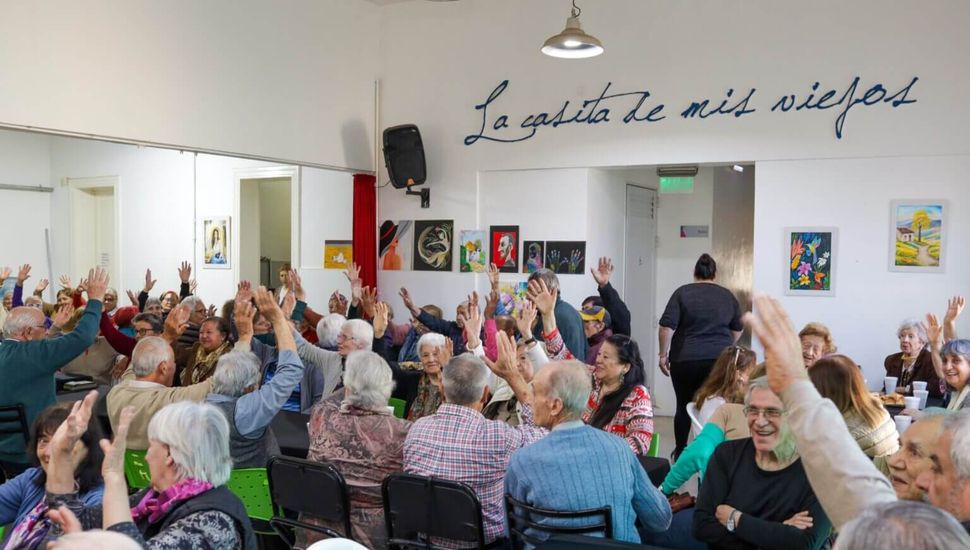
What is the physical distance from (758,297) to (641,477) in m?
1.26

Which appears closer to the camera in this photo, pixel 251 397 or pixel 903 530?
pixel 903 530

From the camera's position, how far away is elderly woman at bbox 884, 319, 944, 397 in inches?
217

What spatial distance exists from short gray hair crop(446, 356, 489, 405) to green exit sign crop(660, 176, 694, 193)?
17.0ft

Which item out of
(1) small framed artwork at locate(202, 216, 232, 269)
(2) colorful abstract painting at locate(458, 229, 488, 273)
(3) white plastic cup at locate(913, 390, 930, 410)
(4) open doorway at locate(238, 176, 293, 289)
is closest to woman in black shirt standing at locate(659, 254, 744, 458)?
(3) white plastic cup at locate(913, 390, 930, 410)

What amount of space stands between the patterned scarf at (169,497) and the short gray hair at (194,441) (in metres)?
0.03

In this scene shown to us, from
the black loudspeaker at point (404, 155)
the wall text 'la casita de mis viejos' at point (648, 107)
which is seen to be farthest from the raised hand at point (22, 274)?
the wall text 'la casita de mis viejos' at point (648, 107)

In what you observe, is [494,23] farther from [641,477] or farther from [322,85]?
[641,477]

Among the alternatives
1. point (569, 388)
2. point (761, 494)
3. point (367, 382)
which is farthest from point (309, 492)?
point (761, 494)

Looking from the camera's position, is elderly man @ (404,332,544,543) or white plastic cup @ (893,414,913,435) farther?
white plastic cup @ (893,414,913,435)

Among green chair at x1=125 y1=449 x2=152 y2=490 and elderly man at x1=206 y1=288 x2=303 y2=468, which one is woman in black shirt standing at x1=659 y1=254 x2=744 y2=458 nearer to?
elderly man at x1=206 y1=288 x2=303 y2=468

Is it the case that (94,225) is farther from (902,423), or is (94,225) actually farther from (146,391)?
(902,423)

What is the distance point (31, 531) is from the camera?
259 centimetres

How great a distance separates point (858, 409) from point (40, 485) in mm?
2987

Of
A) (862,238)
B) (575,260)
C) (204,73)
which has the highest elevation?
(204,73)
